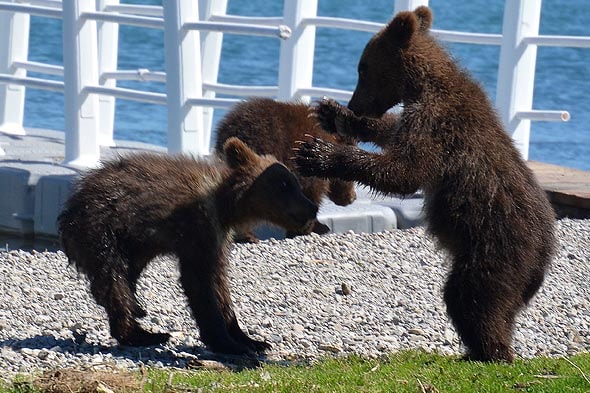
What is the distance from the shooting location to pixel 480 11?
5516cm

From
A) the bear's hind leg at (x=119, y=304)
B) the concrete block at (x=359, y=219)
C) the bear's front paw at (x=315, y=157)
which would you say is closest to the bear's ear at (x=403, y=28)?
the bear's front paw at (x=315, y=157)

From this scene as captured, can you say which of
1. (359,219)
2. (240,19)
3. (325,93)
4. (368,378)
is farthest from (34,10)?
(368,378)

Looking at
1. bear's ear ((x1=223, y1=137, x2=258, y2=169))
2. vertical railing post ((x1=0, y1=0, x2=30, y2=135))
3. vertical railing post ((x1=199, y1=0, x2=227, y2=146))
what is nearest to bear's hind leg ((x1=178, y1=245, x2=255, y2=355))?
bear's ear ((x1=223, y1=137, x2=258, y2=169))

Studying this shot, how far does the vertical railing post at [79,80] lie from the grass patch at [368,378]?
5551mm

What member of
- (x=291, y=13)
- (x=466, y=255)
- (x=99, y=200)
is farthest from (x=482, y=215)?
(x=291, y=13)

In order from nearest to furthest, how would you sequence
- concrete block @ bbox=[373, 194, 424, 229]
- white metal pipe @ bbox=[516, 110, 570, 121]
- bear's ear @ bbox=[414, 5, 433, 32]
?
bear's ear @ bbox=[414, 5, 433, 32]
concrete block @ bbox=[373, 194, 424, 229]
white metal pipe @ bbox=[516, 110, 570, 121]

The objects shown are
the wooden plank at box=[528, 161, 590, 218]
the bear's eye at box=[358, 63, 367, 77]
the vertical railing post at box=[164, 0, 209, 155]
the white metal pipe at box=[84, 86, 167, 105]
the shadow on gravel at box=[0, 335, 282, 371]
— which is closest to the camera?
the shadow on gravel at box=[0, 335, 282, 371]

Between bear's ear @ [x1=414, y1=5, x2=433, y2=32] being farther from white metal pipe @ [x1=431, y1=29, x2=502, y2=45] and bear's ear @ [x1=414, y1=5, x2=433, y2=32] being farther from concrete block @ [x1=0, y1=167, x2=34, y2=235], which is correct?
concrete block @ [x1=0, y1=167, x2=34, y2=235]

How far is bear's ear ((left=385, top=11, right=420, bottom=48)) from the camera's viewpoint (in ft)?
25.8

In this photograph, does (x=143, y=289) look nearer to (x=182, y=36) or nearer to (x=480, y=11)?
(x=182, y=36)

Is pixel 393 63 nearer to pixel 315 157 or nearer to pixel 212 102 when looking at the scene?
pixel 315 157

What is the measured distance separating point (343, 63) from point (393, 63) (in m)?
28.5

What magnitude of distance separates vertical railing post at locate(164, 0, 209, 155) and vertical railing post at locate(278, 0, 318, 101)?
1.28m

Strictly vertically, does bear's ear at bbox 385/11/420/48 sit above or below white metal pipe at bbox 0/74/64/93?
above
